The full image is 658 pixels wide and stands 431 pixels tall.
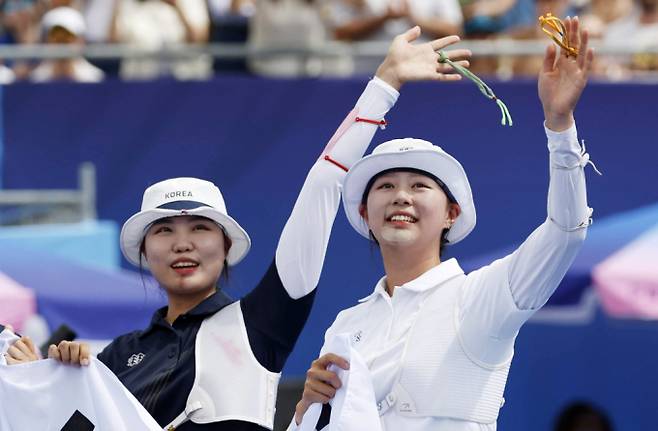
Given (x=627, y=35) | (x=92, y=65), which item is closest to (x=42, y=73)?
(x=92, y=65)

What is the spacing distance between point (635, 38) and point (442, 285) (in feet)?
15.9

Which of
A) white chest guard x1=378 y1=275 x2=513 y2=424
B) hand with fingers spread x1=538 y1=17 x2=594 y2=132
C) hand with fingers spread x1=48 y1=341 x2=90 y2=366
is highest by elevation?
hand with fingers spread x1=538 y1=17 x2=594 y2=132

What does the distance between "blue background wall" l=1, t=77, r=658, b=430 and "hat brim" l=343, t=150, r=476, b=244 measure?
344cm

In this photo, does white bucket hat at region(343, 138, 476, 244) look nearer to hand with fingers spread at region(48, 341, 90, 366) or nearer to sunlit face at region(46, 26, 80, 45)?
hand with fingers spread at region(48, 341, 90, 366)

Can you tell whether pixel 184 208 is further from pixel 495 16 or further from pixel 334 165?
pixel 495 16

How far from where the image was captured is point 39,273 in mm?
7137

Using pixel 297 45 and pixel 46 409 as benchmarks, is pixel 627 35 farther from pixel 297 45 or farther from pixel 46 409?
pixel 46 409

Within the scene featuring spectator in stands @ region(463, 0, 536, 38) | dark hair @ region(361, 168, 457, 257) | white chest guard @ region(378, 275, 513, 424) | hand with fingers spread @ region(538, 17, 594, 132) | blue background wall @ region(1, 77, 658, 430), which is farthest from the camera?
spectator in stands @ region(463, 0, 536, 38)

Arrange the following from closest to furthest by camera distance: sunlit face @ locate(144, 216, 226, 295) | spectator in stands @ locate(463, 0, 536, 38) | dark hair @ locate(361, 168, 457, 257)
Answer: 1. dark hair @ locate(361, 168, 457, 257)
2. sunlit face @ locate(144, 216, 226, 295)
3. spectator in stands @ locate(463, 0, 536, 38)

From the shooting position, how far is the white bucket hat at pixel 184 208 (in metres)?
4.27

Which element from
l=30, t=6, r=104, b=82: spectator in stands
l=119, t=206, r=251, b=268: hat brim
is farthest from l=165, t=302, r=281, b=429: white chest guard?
l=30, t=6, r=104, b=82: spectator in stands

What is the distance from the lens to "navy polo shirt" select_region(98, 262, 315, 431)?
13.2 ft

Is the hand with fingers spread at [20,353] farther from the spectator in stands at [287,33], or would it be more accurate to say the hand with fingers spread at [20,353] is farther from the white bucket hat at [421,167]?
the spectator in stands at [287,33]

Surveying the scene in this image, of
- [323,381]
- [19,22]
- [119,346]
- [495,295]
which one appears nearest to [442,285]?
[495,295]
